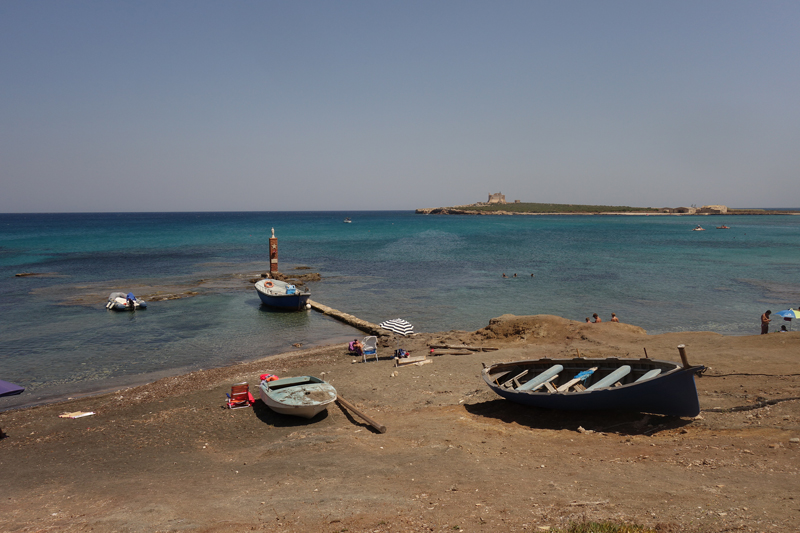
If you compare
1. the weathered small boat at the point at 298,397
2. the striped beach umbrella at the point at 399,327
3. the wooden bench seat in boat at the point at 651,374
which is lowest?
the weathered small boat at the point at 298,397

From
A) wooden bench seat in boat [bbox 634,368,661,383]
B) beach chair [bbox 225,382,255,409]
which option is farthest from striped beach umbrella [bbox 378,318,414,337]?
wooden bench seat in boat [bbox 634,368,661,383]

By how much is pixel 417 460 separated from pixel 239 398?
22.8 ft

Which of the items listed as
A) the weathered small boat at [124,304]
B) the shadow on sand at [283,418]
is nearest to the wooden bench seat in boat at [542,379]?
the shadow on sand at [283,418]

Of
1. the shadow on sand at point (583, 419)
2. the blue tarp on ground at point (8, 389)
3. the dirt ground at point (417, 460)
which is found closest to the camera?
the dirt ground at point (417, 460)

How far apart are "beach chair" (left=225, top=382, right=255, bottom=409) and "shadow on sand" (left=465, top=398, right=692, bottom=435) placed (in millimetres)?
6737

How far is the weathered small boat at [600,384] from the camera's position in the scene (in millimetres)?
10469

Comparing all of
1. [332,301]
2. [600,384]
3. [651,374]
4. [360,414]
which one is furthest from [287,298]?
[651,374]

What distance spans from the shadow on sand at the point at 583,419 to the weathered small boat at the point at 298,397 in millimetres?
4064

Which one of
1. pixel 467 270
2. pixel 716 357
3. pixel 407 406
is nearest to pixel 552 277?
pixel 467 270

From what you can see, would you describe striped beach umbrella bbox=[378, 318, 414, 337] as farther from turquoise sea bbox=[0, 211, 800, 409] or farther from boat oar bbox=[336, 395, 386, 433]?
boat oar bbox=[336, 395, 386, 433]

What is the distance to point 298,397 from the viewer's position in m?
12.9

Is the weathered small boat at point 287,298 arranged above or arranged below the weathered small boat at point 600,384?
below

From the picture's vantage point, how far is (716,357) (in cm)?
1479

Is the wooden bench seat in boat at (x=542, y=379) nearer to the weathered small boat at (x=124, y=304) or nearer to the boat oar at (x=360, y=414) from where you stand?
the boat oar at (x=360, y=414)
